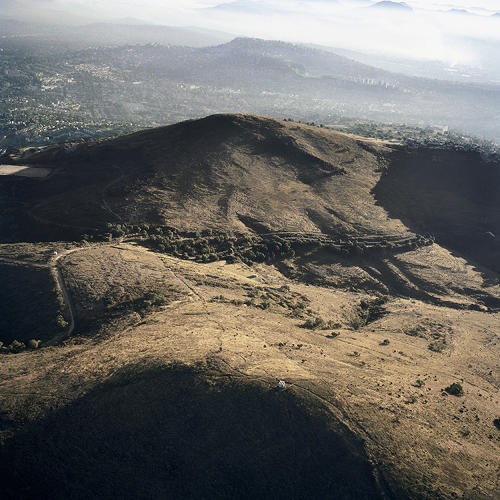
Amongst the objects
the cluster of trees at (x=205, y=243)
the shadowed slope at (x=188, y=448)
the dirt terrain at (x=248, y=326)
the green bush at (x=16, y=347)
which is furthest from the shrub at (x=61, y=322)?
the cluster of trees at (x=205, y=243)

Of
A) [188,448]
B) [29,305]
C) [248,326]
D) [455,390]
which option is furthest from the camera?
[29,305]

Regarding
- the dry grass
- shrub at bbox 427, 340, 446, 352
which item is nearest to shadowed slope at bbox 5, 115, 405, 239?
the dry grass

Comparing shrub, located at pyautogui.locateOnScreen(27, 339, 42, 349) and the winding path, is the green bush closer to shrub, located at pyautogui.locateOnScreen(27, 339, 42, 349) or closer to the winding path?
shrub, located at pyautogui.locateOnScreen(27, 339, 42, 349)

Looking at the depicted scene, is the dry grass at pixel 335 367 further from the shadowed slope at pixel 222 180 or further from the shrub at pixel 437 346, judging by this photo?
the shadowed slope at pixel 222 180

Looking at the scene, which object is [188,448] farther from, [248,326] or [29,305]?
[29,305]

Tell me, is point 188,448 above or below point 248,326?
below

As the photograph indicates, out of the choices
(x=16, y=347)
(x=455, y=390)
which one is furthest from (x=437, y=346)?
(x=16, y=347)
